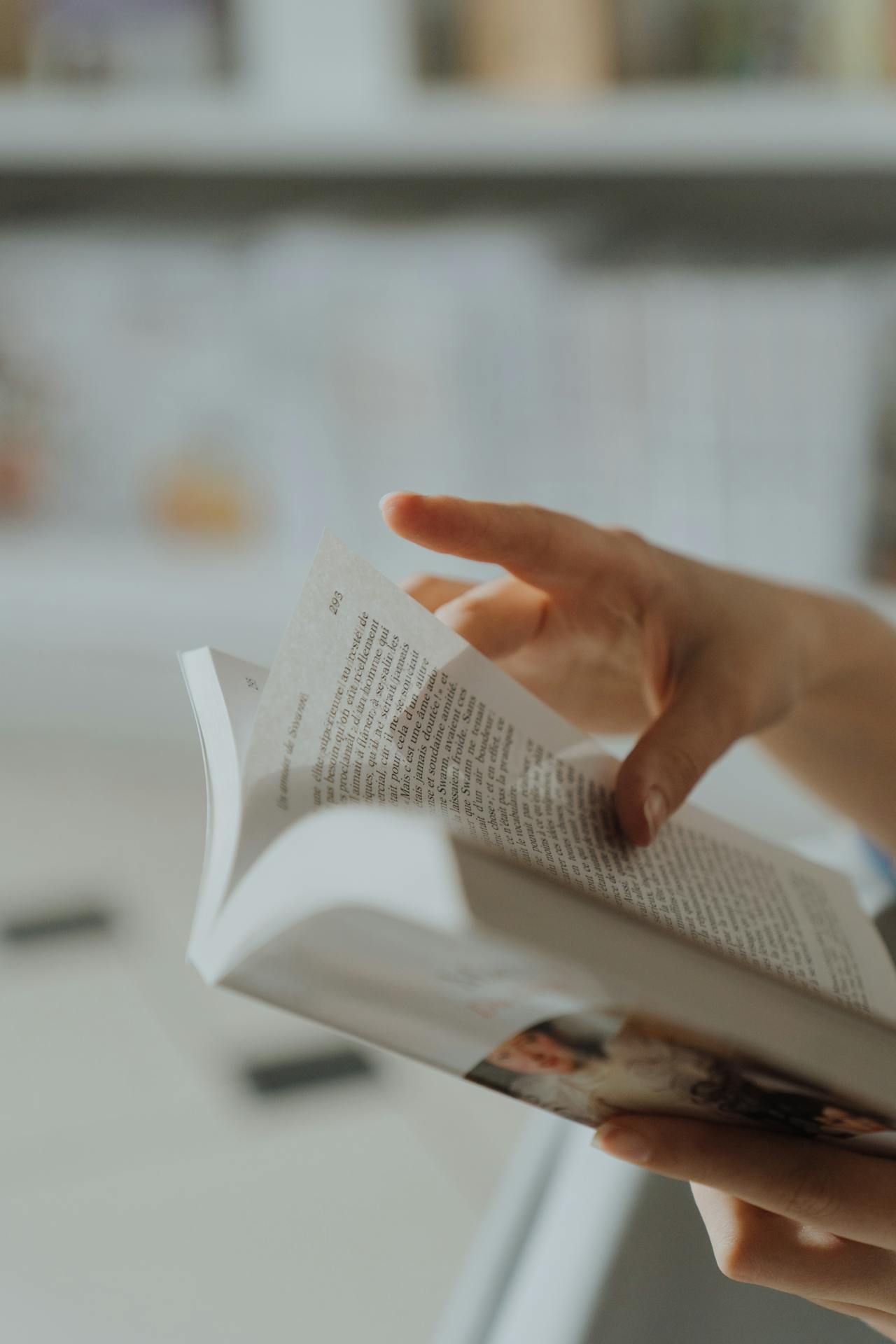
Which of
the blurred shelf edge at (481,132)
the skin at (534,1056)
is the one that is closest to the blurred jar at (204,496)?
the blurred shelf edge at (481,132)

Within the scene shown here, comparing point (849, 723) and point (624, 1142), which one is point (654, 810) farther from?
point (849, 723)

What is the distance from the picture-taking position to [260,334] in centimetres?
179

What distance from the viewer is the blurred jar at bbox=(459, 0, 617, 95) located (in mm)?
1495

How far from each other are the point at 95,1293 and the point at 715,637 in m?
0.49

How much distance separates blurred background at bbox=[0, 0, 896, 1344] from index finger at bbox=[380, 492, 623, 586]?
55 cm

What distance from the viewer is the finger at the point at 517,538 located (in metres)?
0.51

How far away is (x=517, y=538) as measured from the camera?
22.1 inches

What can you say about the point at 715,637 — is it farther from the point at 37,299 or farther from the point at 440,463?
the point at 37,299

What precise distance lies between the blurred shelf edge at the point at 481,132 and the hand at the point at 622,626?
976 mm

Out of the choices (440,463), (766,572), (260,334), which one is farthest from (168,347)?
(766,572)

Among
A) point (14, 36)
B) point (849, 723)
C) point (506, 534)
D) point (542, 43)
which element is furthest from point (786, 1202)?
point (14, 36)

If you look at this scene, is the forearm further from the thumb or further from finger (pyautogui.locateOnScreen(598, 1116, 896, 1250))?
finger (pyautogui.locateOnScreen(598, 1116, 896, 1250))

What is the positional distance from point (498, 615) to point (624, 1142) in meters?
0.24

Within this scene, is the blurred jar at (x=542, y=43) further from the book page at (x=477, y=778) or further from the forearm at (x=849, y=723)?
the book page at (x=477, y=778)
